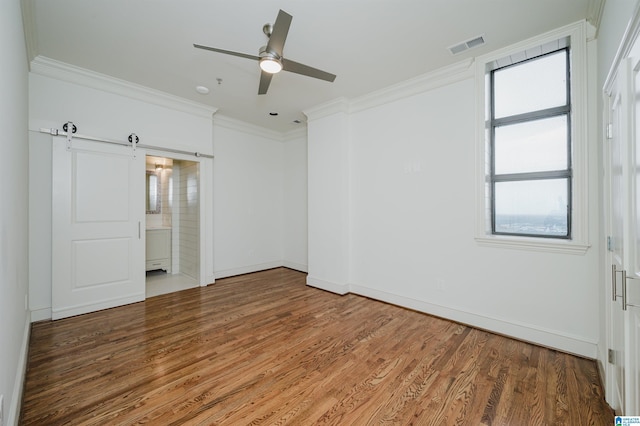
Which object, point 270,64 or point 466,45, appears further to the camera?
point 466,45

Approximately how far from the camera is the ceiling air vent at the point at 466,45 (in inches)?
110

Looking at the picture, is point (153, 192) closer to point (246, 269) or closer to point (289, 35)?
point (246, 269)

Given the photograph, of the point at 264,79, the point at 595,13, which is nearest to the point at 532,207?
the point at 595,13

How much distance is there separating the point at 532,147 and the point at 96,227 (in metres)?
5.36

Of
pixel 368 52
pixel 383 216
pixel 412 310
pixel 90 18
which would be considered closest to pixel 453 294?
pixel 412 310

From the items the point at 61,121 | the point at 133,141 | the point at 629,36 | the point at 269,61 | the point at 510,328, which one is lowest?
the point at 510,328

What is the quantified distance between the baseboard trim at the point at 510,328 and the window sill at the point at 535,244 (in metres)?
0.79

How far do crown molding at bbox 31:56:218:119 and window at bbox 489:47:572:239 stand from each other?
4297mm

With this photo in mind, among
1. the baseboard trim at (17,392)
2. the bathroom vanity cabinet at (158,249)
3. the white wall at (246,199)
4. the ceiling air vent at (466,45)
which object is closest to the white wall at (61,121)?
the white wall at (246,199)

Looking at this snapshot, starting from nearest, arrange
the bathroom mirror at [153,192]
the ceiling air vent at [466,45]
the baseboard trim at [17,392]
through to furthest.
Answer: the baseboard trim at [17,392] < the ceiling air vent at [466,45] < the bathroom mirror at [153,192]

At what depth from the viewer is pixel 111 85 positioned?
3693 millimetres

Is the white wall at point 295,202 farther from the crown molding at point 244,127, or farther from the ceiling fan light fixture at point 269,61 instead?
the ceiling fan light fixture at point 269,61

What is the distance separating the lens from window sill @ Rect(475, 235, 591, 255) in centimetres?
255

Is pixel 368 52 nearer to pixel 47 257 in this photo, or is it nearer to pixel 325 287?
pixel 325 287
